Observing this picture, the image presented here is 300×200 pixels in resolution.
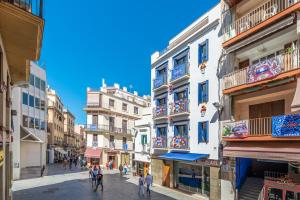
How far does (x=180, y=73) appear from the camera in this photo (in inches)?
999

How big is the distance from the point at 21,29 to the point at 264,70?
11.8 meters

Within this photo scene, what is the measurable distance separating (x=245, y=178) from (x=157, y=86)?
13.9 metres

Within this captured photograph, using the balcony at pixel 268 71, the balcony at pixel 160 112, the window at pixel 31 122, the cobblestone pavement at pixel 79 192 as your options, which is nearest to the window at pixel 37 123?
the window at pixel 31 122

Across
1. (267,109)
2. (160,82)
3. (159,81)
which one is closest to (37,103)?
(159,81)

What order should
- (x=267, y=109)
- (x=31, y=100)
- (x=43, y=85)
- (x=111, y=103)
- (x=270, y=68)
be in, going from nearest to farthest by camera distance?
(x=270, y=68) → (x=267, y=109) → (x=31, y=100) → (x=43, y=85) → (x=111, y=103)

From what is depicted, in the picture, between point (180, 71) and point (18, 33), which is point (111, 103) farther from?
point (18, 33)

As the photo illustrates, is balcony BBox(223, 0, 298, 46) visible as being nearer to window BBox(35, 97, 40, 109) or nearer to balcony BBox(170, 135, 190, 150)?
balcony BBox(170, 135, 190, 150)

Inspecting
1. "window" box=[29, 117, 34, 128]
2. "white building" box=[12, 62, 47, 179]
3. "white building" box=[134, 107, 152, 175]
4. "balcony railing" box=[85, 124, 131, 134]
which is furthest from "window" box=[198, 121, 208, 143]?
"balcony railing" box=[85, 124, 131, 134]

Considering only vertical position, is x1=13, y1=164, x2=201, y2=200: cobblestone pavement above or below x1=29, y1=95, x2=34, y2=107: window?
below

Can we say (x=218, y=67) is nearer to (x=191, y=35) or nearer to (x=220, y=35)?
(x=220, y=35)

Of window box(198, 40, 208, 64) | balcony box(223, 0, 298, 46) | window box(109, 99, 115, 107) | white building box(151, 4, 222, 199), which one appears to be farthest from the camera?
window box(109, 99, 115, 107)

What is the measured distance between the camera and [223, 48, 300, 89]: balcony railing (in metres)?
14.0

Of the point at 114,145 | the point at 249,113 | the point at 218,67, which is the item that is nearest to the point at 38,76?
the point at 114,145

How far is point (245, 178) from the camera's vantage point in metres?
17.9
